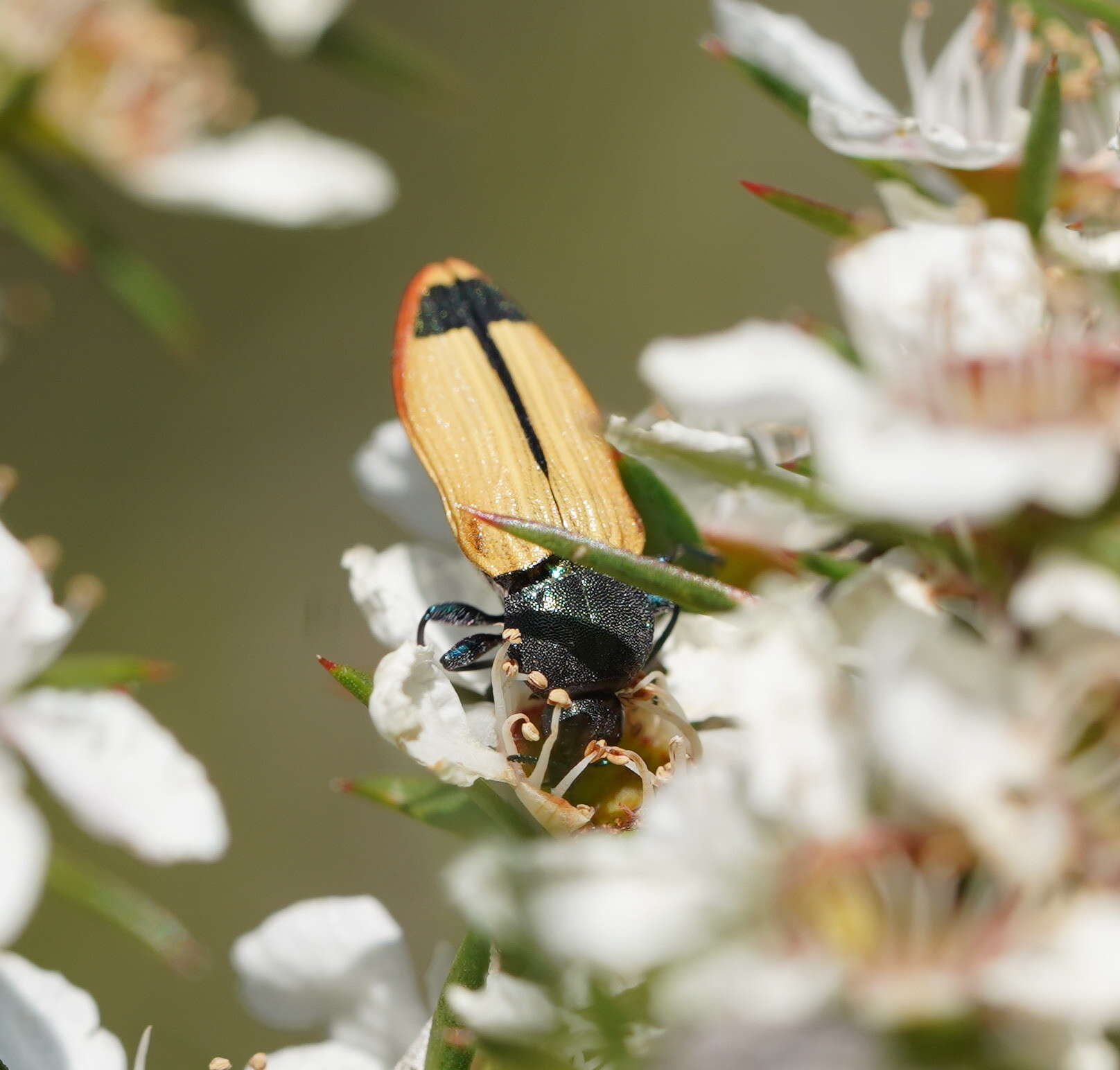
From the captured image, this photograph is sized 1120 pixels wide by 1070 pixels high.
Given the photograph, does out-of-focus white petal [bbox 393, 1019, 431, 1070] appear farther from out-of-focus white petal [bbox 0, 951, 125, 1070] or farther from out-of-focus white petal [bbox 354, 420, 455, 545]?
out-of-focus white petal [bbox 354, 420, 455, 545]

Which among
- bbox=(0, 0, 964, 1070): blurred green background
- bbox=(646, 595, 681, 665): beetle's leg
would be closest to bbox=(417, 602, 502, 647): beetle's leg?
bbox=(646, 595, 681, 665): beetle's leg

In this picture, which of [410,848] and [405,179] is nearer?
[410,848]

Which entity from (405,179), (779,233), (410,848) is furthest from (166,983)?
(779,233)

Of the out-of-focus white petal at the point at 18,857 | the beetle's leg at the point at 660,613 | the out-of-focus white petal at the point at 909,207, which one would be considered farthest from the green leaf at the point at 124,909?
the out-of-focus white petal at the point at 909,207

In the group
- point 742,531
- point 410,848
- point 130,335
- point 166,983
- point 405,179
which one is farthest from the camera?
point 405,179

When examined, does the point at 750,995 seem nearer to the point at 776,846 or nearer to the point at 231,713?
the point at 776,846

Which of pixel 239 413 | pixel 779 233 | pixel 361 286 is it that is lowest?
pixel 239 413

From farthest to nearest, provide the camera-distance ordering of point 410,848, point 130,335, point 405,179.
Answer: point 405,179 → point 130,335 → point 410,848

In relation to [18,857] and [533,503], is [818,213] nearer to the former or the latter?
[533,503]
